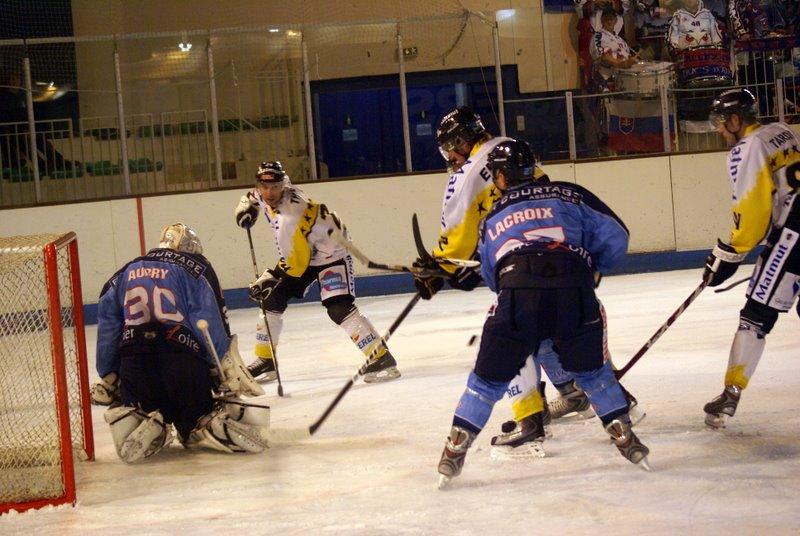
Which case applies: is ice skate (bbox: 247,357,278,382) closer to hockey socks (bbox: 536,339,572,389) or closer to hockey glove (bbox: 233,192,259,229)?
hockey glove (bbox: 233,192,259,229)

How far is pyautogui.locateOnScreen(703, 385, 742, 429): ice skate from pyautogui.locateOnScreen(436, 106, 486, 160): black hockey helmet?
1.30m

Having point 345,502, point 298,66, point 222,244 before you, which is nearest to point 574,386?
point 345,502

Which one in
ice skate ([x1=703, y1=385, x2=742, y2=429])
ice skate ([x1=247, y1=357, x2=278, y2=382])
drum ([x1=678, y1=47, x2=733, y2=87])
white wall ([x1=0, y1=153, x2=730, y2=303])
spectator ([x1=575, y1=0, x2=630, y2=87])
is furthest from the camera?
spectator ([x1=575, y1=0, x2=630, y2=87])

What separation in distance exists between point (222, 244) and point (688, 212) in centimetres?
398

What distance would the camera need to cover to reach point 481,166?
408 cm

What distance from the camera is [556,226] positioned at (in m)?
3.42

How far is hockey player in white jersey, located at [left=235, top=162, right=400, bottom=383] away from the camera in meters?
5.67

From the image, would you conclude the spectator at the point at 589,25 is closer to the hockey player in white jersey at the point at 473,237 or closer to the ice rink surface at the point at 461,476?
the ice rink surface at the point at 461,476

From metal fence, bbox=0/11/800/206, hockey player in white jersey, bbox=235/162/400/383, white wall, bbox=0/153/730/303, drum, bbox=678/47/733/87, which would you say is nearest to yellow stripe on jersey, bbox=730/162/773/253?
hockey player in white jersey, bbox=235/162/400/383

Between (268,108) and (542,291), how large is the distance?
6864 mm

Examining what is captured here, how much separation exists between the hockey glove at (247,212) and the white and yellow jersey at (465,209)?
2.12 metres

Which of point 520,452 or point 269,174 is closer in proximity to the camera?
point 520,452

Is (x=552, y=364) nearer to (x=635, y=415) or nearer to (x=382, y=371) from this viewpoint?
(x=635, y=415)

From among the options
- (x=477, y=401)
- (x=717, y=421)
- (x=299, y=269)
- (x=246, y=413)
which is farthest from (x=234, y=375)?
(x=717, y=421)
